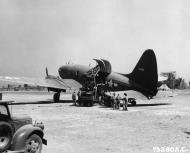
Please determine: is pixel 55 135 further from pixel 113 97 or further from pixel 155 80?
pixel 155 80

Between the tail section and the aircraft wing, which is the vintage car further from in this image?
the aircraft wing

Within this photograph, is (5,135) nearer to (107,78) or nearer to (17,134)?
(17,134)

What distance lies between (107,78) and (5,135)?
23.9 m

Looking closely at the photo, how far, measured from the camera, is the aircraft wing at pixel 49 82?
32.8m

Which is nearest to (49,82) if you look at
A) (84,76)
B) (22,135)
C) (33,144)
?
(84,76)

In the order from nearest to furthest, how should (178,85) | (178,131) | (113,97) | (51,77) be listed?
(178,131)
(113,97)
(51,77)
(178,85)

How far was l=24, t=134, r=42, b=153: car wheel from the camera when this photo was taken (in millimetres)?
9148

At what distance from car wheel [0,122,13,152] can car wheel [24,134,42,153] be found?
517mm

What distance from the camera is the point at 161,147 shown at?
36.0ft

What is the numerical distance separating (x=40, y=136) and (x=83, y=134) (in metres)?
4.17

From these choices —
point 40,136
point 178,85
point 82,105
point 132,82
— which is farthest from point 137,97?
point 178,85

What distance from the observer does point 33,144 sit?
9266 mm

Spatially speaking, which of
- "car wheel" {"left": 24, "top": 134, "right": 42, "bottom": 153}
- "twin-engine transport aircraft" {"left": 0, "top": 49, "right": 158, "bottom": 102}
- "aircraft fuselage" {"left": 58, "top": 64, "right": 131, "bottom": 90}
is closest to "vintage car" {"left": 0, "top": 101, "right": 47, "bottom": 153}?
"car wheel" {"left": 24, "top": 134, "right": 42, "bottom": 153}

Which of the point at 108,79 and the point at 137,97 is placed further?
the point at 108,79
